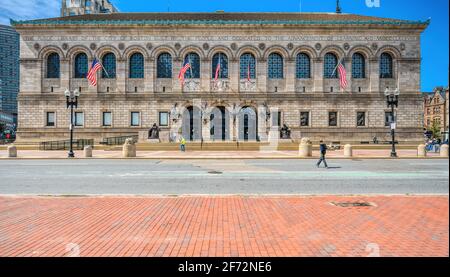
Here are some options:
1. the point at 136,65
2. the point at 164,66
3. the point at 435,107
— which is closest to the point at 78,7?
the point at 136,65

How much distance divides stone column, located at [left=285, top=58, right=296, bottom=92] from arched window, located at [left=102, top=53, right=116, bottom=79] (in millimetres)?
24687

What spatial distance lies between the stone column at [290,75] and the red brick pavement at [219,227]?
3755 centimetres

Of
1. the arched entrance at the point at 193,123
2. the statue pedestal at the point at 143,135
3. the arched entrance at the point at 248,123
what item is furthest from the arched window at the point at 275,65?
the statue pedestal at the point at 143,135

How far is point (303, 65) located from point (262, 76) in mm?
6270

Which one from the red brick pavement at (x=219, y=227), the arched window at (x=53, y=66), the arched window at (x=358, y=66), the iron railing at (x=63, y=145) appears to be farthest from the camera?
the arched window at (x=358, y=66)

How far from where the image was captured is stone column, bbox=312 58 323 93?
45.0 m

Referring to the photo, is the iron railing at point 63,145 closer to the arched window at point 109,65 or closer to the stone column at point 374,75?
the arched window at point 109,65

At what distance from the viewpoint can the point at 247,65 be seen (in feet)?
149

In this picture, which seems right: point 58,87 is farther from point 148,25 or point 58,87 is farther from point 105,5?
point 105,5

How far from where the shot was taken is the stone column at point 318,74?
45031 millimetres

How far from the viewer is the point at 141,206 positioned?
8008 mm

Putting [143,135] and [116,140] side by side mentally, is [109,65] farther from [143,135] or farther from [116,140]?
[143,135]

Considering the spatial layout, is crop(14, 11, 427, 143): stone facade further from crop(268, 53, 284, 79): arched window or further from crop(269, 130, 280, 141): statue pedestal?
crop(269, 130, 280, 141): statue pedestal

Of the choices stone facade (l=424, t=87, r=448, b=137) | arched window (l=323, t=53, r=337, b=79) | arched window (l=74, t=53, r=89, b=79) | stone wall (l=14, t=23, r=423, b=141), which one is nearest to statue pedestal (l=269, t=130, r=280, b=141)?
stone wall (l=14, t=23, r=423, b=141)
